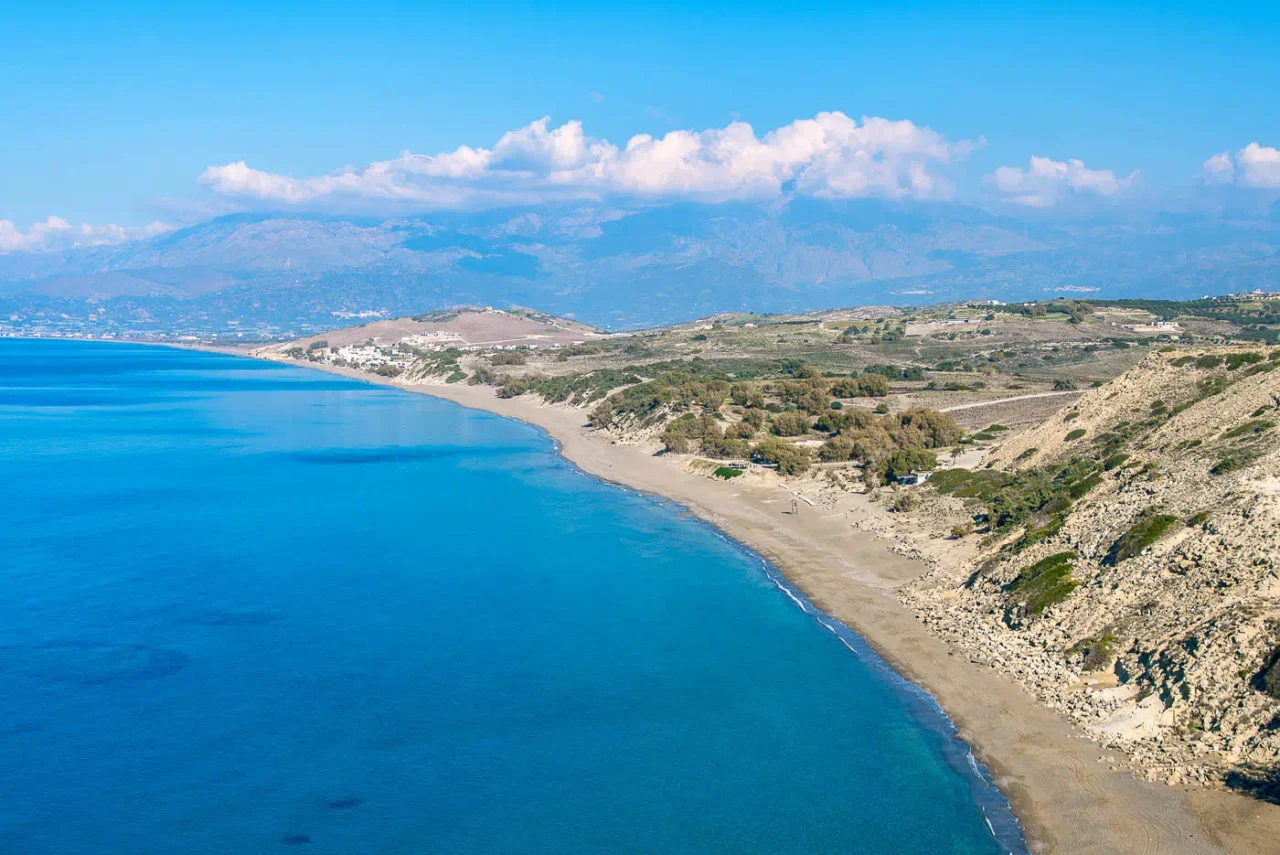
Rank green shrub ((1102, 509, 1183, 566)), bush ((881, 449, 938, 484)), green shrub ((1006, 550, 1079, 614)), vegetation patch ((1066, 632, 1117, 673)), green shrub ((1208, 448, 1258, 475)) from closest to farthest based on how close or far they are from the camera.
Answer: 1. vegetation patch ((1066, 632, 1117, 673))
2. green shrub ((1102, 509, 1183, 566))
3. green shrub ((1006, 550, 1079, 614))
4. green shrub ((1208, 448, 1258, 475))
5. bush ((881, 449, 938, 484))

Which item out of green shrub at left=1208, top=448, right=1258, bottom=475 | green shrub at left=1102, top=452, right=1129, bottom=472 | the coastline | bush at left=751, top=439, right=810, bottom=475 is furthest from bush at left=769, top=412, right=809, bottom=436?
green shrub at left=1208, top=448, right=1258, bottom=475

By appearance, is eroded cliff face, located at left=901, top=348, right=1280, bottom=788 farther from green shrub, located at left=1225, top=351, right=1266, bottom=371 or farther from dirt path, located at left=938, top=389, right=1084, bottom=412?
dirt path, located at left=938, top=389, right=1084, bottom=412

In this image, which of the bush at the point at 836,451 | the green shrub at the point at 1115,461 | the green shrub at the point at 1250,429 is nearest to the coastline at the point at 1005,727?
the bush at the point at 836,451

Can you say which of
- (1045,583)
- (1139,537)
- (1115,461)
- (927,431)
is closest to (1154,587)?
(1139,537)

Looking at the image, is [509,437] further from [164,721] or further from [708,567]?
[164,721]

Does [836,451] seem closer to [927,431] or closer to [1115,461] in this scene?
[927,431]

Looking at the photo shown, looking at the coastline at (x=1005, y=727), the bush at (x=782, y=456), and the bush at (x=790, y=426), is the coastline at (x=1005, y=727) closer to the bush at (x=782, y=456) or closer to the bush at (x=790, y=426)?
the bush at (x=782, y=456)
